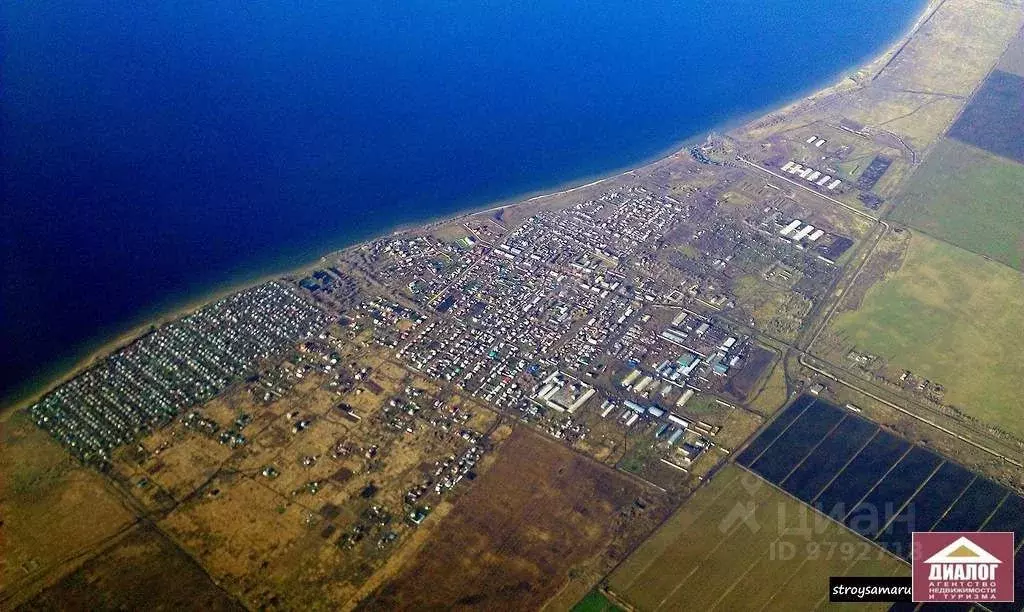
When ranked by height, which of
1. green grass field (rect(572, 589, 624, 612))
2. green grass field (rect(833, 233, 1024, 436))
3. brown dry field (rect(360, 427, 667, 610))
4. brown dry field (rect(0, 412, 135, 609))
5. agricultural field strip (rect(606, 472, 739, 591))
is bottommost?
green grass field (rect(833, 233, 1024, 436))

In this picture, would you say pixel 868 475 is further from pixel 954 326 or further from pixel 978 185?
pixel 978 185

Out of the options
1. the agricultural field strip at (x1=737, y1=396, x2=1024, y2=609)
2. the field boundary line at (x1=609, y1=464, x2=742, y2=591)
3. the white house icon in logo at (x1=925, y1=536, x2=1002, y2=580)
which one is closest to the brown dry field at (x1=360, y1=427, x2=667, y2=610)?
the field boundary line at (x1=609, y1=464, x2=742, y2=591)

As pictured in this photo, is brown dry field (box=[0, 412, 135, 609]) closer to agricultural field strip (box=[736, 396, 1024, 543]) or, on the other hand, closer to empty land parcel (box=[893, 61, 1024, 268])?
agricultural field strip (box=[736, 396, 1024, 543])

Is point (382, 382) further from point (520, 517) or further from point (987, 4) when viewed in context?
point (987, 4)

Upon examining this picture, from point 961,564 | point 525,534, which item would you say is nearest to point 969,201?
point 961,564

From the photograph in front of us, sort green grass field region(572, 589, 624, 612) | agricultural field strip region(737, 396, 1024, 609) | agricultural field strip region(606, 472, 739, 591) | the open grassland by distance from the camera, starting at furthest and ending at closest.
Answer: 1. agricultural field strip region(737, 396, 1024, 609)
2. agricultural field strip region(606, 472, 739, 591)
3. the open grassland
4. green grass field region(572, 589, 624, 612)

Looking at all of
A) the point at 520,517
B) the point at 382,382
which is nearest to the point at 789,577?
the point at 520,517
